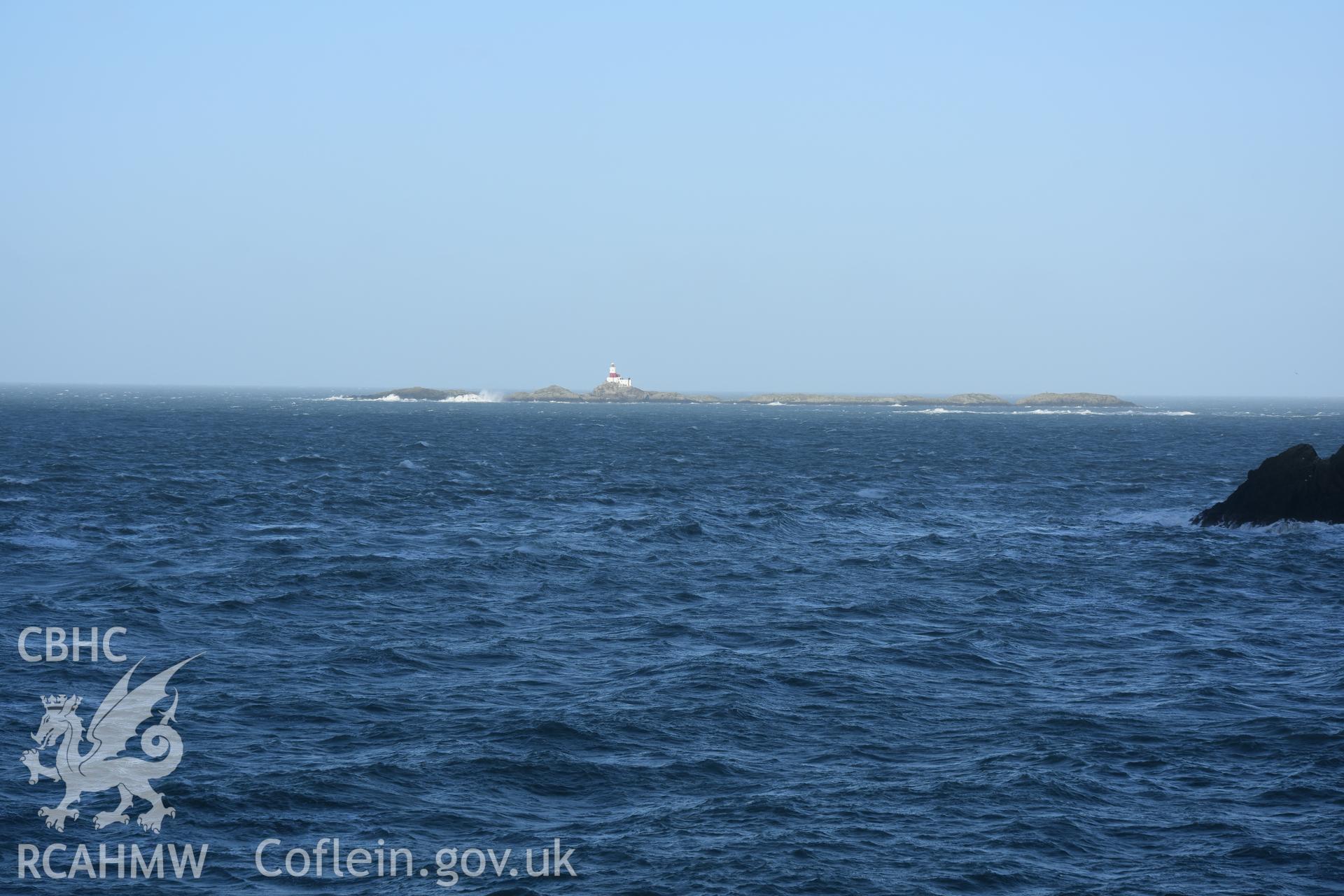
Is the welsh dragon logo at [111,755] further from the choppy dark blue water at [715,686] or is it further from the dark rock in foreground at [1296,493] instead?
the dark rock in foreground at [1296,493]

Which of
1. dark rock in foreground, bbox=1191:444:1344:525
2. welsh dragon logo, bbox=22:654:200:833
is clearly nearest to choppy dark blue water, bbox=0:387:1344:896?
welsh dragon logo, bbox=22:654:200:833

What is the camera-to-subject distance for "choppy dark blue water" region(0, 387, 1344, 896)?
1493cm

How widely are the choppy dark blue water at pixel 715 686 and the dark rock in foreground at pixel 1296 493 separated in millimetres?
1168

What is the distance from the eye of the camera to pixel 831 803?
16344mm

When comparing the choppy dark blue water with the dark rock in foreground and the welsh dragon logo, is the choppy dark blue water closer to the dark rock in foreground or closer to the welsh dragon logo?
the welsh dragon logo

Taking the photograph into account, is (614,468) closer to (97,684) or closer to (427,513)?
(427,513)

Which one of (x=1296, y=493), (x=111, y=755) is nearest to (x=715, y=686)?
(x=111, y=755)

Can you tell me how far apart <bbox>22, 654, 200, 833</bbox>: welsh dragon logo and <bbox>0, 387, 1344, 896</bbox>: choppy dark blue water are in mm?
273

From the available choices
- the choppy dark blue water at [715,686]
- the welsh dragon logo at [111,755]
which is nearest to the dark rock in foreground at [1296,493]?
the choppy dark blue water at [715,686]

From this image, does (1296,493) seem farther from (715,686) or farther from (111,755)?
(111,755)

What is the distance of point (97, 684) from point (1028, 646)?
20.2 m

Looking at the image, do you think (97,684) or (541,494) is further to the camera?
(541,494)

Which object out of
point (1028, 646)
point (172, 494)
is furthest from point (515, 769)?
point (172, 494)

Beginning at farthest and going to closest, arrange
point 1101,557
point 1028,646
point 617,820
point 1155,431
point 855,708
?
point 1155,431 < point 1101,557 < point 1028,646 < point 855,708 < point 617,820
